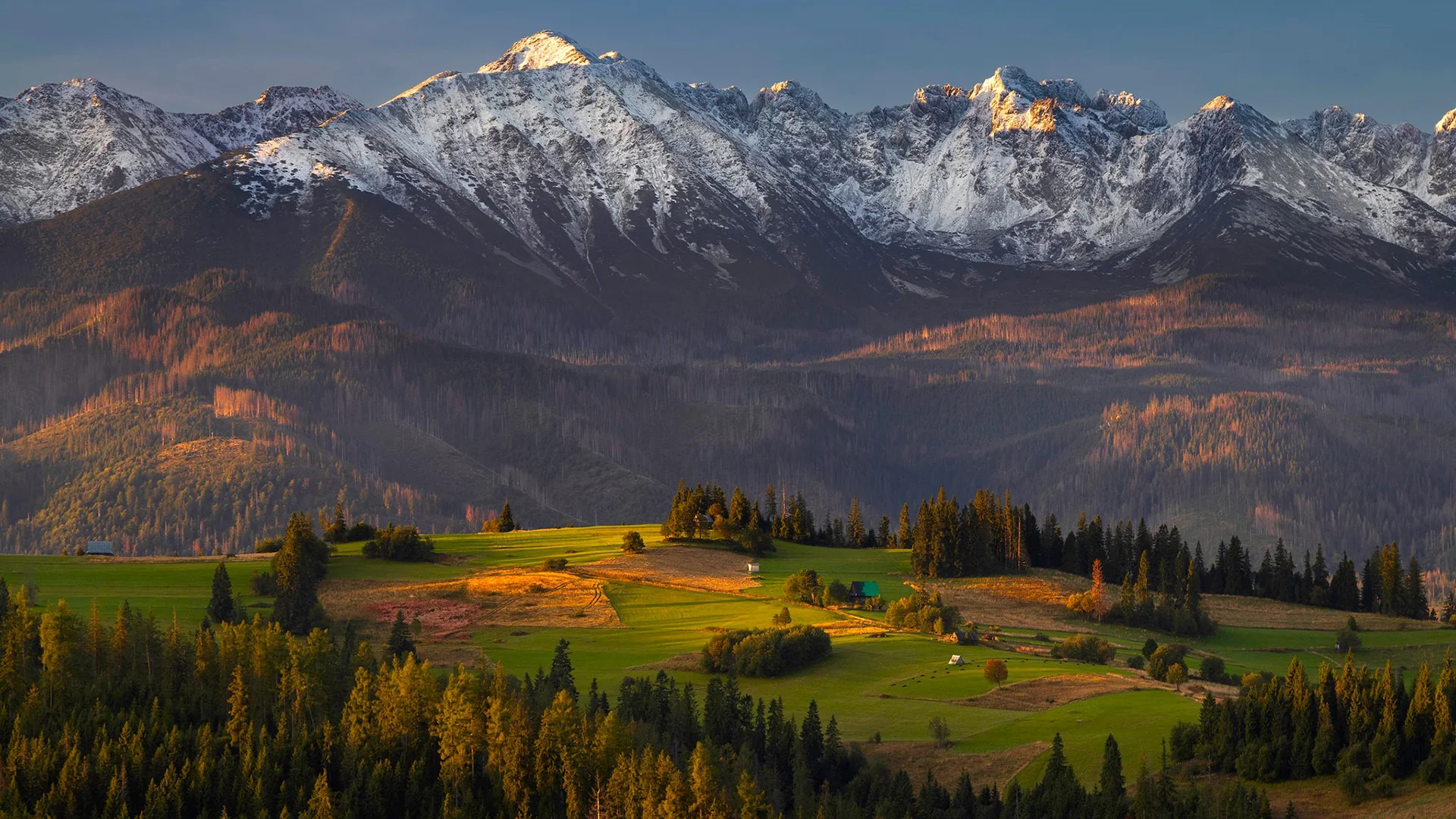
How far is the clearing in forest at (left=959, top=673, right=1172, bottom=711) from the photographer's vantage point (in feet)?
413

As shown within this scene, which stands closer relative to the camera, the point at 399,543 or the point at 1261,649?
the point at 1261,649

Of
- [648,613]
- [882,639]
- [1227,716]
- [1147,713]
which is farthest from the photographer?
[648,613]

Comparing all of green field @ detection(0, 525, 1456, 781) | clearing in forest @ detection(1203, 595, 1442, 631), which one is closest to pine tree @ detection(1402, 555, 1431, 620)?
clearing in forest @ detection(1203, 595, 1442, 631)

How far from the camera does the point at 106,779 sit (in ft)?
341

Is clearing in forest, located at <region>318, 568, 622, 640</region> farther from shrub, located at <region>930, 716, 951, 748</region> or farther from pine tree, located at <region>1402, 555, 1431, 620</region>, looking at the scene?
pine tree, located at <region>1402, 555, 1431, 620</region>

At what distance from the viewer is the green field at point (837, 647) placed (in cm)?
11950

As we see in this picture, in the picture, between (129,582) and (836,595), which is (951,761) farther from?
(129,582)

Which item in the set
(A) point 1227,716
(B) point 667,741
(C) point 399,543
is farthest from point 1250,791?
(C) point 399,543

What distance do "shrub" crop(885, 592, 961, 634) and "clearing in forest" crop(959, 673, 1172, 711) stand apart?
22.6 metres

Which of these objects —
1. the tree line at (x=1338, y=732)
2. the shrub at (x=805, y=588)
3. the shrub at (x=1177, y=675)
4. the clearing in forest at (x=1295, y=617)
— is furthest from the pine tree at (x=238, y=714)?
the clearing in forest at (x=1295, y=617)

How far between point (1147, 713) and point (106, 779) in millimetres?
74168

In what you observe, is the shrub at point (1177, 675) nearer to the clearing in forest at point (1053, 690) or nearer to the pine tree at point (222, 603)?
the clearing in forest at point (1053, 690)

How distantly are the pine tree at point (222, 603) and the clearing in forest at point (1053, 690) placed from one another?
6893cm

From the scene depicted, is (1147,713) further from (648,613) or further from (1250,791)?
(648,613)
